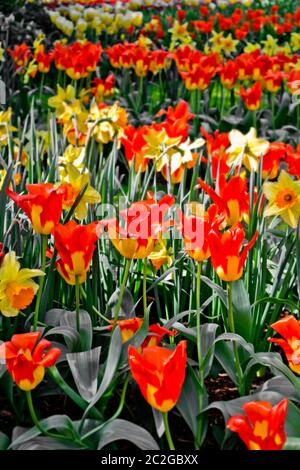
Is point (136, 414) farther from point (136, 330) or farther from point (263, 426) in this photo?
point (263, 426)

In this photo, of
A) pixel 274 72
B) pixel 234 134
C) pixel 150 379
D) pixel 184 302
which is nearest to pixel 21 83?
pixel 274 72

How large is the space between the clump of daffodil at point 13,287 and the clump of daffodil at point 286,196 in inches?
25.3

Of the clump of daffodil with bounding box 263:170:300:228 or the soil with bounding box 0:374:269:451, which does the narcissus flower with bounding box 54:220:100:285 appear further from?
the clump of daffodil with bounding box 263:170:300:228

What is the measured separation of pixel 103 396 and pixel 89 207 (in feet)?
2.42

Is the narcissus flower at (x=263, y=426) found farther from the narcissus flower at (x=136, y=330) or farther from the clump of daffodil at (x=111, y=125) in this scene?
the clump of daffodil at (x=111, y=125)

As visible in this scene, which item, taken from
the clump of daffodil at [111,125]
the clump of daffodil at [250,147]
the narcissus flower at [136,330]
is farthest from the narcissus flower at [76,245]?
the clump of daffodil at [111,125]

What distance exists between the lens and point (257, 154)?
8.31 ft

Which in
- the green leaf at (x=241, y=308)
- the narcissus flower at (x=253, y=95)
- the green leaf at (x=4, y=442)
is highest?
the green leaf at (x=241, y=308)

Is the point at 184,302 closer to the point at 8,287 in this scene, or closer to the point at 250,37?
the point at 8,287

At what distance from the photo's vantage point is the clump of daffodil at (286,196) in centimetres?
193

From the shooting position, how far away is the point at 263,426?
121 cm

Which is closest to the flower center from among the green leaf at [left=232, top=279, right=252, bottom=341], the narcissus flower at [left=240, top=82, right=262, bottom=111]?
the green leaf at [left=232, top=279, right=252, bottom=341]

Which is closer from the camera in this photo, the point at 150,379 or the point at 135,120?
the point at 150,379

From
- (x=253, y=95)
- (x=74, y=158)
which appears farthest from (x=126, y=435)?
(x=253, y=95)
